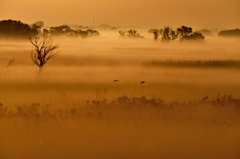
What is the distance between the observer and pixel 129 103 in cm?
691

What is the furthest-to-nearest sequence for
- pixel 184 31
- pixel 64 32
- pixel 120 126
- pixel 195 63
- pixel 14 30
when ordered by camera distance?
pixel 14 30, pixel 64 32, pixel 184 31, pixel 195 63, pixel 120 126

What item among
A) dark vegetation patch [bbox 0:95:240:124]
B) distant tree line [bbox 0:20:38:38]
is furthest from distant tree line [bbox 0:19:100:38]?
dark vegetation patch [bbox 0:95:240:124]

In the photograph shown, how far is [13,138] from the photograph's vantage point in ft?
17.1

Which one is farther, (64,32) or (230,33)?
(64,32)

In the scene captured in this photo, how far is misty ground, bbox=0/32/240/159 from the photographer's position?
526 centimetres

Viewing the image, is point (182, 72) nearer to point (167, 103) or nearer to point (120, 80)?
point (120, 80)

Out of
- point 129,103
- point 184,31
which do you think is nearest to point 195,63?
point 184,31

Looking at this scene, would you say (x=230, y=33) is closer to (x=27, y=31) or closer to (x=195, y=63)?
(x=195, y=63)

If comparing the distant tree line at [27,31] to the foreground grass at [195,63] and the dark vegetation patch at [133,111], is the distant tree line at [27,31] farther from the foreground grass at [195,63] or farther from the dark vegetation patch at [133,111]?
the dark vegetation patch at [133,111]

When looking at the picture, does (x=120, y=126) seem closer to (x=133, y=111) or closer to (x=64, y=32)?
(x=133, y=111)

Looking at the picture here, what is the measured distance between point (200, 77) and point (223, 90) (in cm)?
164

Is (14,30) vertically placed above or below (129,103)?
above

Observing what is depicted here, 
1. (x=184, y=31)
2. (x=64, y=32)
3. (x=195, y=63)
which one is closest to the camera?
(x=195, y=63)

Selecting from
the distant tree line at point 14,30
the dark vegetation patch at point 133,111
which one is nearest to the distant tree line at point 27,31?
the distant tree line at point 14,30
